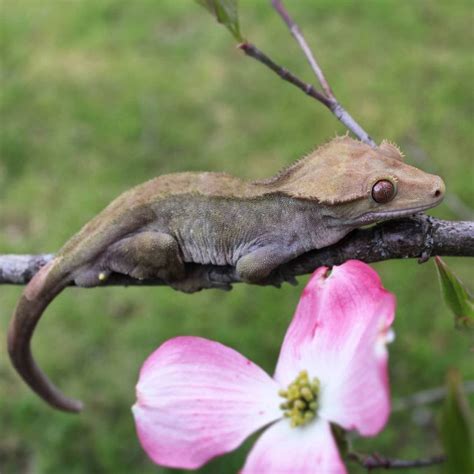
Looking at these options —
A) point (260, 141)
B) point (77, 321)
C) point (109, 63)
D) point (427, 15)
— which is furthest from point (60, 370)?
point (427, 15)

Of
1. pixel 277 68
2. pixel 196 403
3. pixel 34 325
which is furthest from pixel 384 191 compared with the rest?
pixel 34 325

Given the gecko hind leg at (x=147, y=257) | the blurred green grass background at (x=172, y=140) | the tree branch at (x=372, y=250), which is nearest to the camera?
the tree branch at (x=372, y=250)

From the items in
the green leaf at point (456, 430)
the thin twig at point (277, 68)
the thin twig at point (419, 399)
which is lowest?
the thin twig at point (419, 399)

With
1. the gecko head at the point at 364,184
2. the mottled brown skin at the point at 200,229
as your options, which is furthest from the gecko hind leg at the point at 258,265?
the gecko head at the point at 364,184

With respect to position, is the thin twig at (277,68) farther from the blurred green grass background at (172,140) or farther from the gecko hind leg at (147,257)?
the blurred green grass background at (172,140)

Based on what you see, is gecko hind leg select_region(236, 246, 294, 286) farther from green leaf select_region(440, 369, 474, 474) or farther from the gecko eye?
green leaf select_region(440, 369, 474, 474)

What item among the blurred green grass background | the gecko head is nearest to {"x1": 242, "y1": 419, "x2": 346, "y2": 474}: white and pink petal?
the gecko head
